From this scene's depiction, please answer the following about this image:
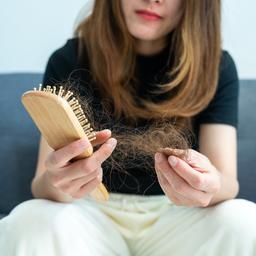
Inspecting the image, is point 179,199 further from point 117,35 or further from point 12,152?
point 12,152

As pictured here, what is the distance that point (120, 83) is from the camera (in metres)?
0.81

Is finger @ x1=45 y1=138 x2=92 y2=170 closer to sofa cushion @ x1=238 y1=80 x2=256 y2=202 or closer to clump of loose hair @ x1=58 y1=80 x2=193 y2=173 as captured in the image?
clump of loose hair @ x1=58 y1=80 x2=193 y2=173

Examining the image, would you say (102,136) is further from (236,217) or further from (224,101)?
(224,101)

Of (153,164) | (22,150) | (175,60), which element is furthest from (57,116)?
(22,150)

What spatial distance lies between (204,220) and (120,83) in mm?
306

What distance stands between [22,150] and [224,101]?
0.45 meters

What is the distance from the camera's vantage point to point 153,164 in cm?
74

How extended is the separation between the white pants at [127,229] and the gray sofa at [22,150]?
261mm

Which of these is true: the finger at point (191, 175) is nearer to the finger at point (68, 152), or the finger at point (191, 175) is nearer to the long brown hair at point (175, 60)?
the finger at point (68, 152)

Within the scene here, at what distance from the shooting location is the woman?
1.94ft

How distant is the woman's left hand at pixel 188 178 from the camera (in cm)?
54

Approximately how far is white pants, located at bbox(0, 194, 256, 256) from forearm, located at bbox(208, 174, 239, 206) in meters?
0.02

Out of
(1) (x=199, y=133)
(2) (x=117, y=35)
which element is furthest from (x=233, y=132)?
(2) (x=117, y=35)

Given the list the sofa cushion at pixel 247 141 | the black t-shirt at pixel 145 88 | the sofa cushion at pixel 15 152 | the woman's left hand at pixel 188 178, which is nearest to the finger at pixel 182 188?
the woman's left hand at pixel 188 178
